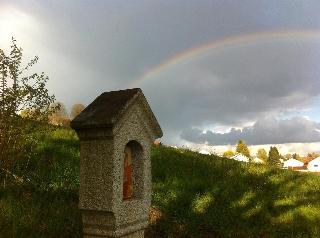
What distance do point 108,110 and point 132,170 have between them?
116 centimetres

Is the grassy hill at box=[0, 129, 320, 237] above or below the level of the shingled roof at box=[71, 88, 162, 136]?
below

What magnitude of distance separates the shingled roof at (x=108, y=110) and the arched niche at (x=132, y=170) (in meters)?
0.49

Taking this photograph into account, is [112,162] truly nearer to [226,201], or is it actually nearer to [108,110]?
[108,110]

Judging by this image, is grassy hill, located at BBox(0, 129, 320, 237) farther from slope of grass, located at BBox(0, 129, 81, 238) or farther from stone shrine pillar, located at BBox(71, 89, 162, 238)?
stone shrine pillar, located at BBox(71, 89, 162, 238)

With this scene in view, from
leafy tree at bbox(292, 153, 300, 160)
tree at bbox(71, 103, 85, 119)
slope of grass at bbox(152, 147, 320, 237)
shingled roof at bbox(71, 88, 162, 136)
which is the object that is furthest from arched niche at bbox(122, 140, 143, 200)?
leafy tree at bbox(292, 153, 300, 160)

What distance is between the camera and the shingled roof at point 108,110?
17.7ft

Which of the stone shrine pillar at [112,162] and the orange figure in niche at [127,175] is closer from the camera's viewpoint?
Result: the stone shrine pillar at [112,162]

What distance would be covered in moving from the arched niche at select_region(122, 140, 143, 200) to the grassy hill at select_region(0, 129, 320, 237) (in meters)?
2.03

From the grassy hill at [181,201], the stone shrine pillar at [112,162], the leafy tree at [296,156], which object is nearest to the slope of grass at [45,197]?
the grassy hill at [181,201]

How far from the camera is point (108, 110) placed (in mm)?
5590

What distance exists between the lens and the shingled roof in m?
5.41

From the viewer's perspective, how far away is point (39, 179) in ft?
32.0

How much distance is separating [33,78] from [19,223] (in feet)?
10.3

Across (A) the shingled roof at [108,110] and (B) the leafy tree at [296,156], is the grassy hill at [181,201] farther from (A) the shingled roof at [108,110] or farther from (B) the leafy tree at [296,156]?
(B) the leafy tree at [296,156]
